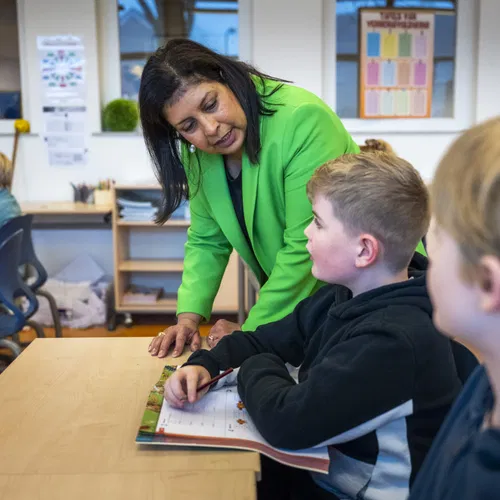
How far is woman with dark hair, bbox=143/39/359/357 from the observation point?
1362mm

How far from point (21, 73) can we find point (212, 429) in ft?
12.9

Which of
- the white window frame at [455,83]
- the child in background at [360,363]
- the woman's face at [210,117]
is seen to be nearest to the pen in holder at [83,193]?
the white window frame at [455,83]

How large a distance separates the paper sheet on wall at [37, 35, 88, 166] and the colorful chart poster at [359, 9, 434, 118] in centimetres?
194

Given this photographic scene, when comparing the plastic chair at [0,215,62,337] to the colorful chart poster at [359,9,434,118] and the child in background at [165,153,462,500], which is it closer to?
the child in background at [165,153,462,500]

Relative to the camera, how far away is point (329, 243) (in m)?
1.11

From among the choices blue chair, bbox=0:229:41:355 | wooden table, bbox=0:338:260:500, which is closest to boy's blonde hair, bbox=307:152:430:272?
wooden table, bbox=0:338:260:500

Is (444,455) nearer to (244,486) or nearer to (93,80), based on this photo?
(244,486)

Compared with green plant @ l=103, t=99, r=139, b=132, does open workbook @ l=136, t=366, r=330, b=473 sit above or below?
below

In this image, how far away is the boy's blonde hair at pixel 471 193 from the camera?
516 mm

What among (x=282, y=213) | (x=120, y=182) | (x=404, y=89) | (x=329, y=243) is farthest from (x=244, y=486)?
(x=404, y=89)

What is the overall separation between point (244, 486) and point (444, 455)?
27cm

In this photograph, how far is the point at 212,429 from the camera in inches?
37.4

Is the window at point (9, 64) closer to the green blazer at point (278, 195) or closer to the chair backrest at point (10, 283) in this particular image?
the chair backrest at point (10, 283)

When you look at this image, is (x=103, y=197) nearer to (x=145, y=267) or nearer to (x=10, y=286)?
(x=145, y=267)
